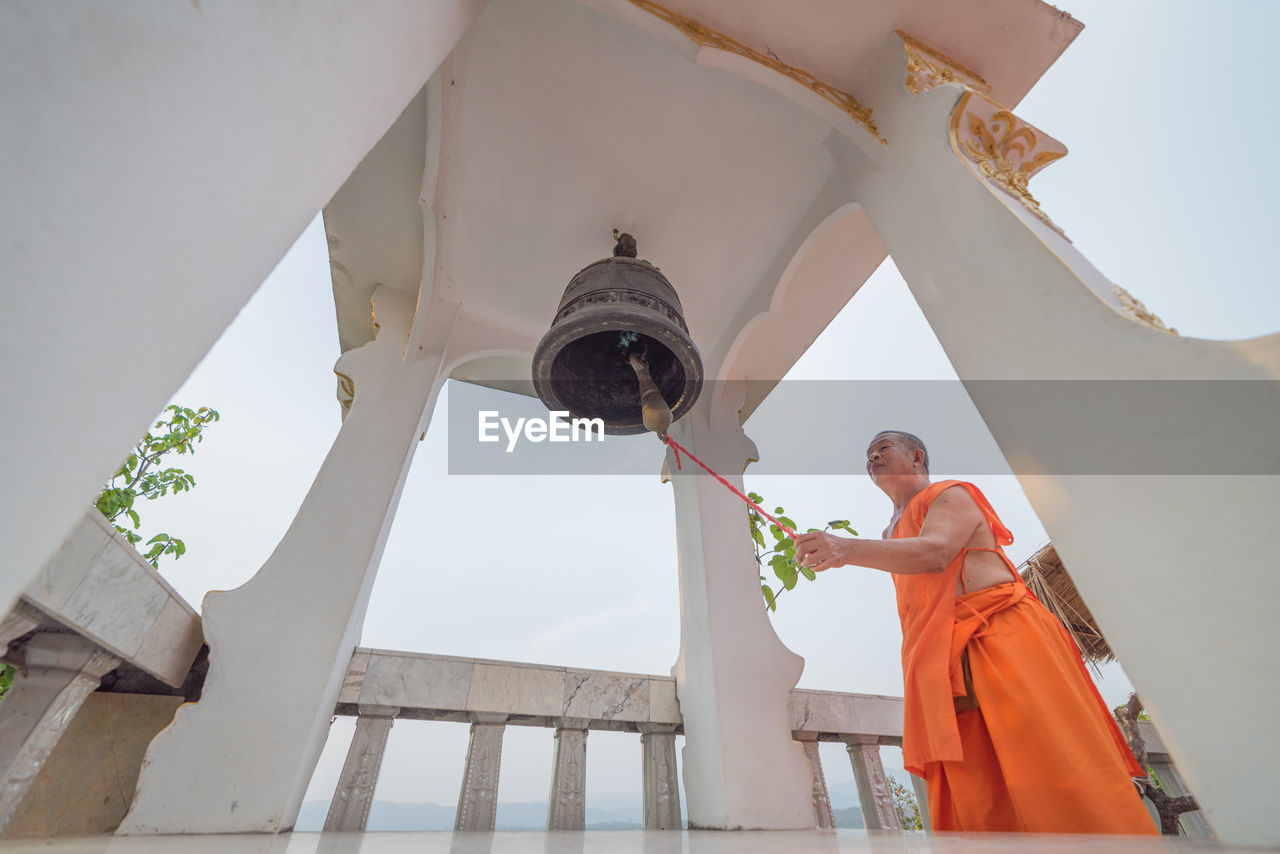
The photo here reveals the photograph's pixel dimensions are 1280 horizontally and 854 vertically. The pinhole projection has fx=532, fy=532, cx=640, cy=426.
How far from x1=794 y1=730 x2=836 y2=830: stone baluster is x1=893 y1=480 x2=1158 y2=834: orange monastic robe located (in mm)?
963

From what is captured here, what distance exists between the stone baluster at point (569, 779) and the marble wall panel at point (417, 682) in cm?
55

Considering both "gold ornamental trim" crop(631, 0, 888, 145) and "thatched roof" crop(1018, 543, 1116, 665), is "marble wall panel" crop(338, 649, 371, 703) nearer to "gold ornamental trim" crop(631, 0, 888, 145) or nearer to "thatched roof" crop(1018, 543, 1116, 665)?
"gold ornamental trim" crop(631, 0, 888, 145)

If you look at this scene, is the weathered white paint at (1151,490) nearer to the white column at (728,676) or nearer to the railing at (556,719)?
the white column at (728,676)

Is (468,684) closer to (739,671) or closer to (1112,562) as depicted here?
(739,671)

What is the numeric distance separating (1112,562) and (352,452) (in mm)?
3025

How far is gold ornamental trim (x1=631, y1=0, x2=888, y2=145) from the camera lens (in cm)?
225

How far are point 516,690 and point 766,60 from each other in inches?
131

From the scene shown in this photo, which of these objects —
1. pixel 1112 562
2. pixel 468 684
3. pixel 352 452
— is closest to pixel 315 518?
pixel 352 452

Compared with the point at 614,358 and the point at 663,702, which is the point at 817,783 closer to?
the point at 663,702

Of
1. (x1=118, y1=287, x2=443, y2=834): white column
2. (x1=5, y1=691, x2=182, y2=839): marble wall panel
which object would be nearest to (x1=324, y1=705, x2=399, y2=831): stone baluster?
(x1=118, y1=287, x2=443, y2=834): white column

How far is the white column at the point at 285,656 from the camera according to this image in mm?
1864

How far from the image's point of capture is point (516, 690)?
9.37ft

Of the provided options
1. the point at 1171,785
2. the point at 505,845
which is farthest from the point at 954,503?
the point at 1171,785

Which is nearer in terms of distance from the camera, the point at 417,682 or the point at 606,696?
the point at 417,682
